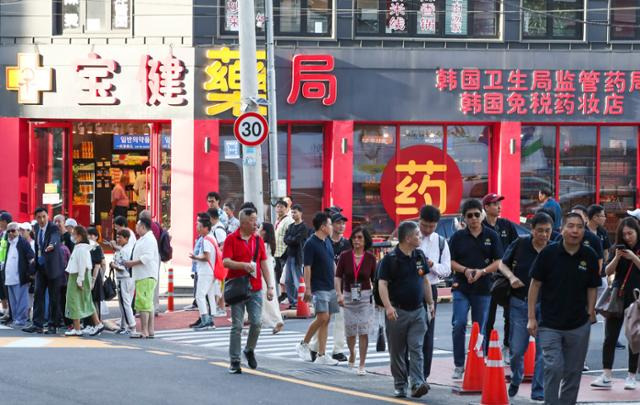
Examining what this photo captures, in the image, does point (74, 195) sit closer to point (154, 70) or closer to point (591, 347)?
point (154, 70)

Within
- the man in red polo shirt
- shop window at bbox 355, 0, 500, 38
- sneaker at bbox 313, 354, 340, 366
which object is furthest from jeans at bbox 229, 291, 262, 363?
shop window at bbox 355, 0, 500, 38

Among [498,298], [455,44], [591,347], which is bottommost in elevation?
[591,347]

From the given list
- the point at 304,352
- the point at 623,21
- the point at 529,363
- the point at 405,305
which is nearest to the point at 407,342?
the point at 405,305

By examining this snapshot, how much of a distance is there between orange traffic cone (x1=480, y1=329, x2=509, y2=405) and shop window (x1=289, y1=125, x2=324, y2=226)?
1803 cm

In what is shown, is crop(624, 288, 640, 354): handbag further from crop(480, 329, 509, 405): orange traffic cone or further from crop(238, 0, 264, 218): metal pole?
crop(238, 0, 264, 218): metal pole

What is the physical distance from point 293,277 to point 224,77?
825 centimetres

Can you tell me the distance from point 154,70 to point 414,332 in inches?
686

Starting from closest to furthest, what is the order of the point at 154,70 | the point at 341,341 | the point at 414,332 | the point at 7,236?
1. the point at 414,332
2. the point at 341,341
3. the point at 7,236
4. the point at 154,70

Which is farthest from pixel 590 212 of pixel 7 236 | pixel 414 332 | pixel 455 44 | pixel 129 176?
pixel 129 176

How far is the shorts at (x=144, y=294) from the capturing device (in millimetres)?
18031

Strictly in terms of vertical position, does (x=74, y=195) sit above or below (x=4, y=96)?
below

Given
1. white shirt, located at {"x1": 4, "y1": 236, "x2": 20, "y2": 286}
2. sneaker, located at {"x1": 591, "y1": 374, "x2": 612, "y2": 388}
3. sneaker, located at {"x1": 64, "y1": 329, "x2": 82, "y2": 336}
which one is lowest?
sneaker, located at {"x1": 64, "y1": 329, "x2": 82, "y2": 336}

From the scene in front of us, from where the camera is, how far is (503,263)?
12.6m

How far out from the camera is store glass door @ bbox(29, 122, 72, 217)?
1163 inches
